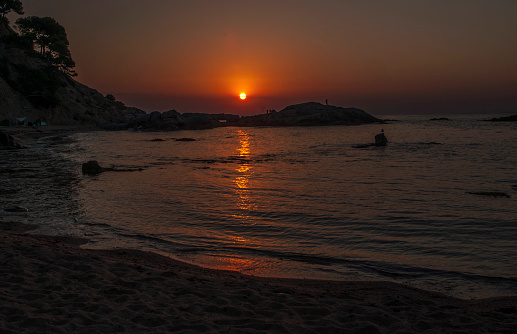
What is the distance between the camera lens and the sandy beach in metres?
4.59

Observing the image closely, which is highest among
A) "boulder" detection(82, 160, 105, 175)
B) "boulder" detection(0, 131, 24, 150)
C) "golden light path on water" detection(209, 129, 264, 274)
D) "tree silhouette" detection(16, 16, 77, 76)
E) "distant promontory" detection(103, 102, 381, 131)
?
"tree silhouette" detection(16, 16, 77, 76)

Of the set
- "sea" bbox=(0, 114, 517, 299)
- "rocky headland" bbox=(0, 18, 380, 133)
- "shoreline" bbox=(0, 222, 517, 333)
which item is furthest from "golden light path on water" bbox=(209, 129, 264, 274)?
"rocky headland" bbox=(0, 18, 380, 133)

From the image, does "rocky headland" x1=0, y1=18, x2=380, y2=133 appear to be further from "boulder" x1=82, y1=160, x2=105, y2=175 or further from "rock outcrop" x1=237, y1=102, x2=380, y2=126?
"boulder" x1=82, y1=160, x2=105, y2=175

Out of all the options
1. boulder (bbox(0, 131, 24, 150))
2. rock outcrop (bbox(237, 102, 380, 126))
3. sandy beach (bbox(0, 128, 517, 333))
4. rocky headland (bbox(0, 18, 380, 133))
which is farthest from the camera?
rock outcrop (bbox(237, 102, 380, 126))

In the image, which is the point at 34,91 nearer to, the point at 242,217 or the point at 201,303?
the point at 242,217

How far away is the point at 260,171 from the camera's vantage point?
22344mm

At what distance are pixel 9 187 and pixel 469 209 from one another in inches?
720

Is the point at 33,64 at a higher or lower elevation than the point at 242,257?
higher

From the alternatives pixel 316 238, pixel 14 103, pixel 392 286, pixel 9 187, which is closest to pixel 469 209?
pixel 316 238

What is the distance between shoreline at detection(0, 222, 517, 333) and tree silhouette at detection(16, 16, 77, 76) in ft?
303

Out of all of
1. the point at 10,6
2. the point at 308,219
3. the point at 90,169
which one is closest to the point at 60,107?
the point at 10,6

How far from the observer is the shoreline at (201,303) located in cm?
461

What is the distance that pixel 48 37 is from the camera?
83500mm

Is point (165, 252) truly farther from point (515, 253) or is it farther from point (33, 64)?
point (33, 64)
